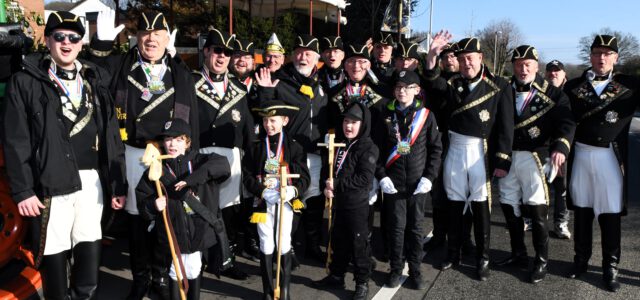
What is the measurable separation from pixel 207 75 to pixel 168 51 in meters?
0.42

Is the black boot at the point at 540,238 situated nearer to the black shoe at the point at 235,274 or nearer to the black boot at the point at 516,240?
the black boot at the point at 516,240

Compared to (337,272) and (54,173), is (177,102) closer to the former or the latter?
(54,173)

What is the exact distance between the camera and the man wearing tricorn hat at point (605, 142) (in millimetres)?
4664

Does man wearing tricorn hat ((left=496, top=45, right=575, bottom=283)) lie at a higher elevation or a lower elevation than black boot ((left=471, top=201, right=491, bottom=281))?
higher

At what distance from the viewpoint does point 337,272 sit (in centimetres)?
456

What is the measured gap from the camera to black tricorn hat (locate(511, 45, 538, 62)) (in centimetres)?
478

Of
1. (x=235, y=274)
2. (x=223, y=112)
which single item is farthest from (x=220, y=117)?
(x=235, y=274)

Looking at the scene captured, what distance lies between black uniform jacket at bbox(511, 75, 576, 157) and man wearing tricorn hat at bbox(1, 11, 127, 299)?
3.51 m

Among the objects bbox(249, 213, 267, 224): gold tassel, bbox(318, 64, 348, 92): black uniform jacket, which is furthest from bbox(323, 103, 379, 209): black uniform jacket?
bbox(318, 64, 348, 92): black uniform jacket

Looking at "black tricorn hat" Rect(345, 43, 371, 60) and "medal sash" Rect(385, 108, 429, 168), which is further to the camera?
"black tricorn hat" Rect(345, 43, 371, 60)

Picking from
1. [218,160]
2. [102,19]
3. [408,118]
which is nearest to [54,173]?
[218,160]

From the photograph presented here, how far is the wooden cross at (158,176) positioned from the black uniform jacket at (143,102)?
0.67m

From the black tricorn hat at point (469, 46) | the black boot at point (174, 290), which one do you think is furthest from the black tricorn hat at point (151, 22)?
the black tricorn hat at point (469, 46)

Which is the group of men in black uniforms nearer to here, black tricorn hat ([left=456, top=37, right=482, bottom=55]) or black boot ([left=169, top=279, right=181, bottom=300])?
black tricorn hat ([left=456, top=37, right=482, bottom=55])
